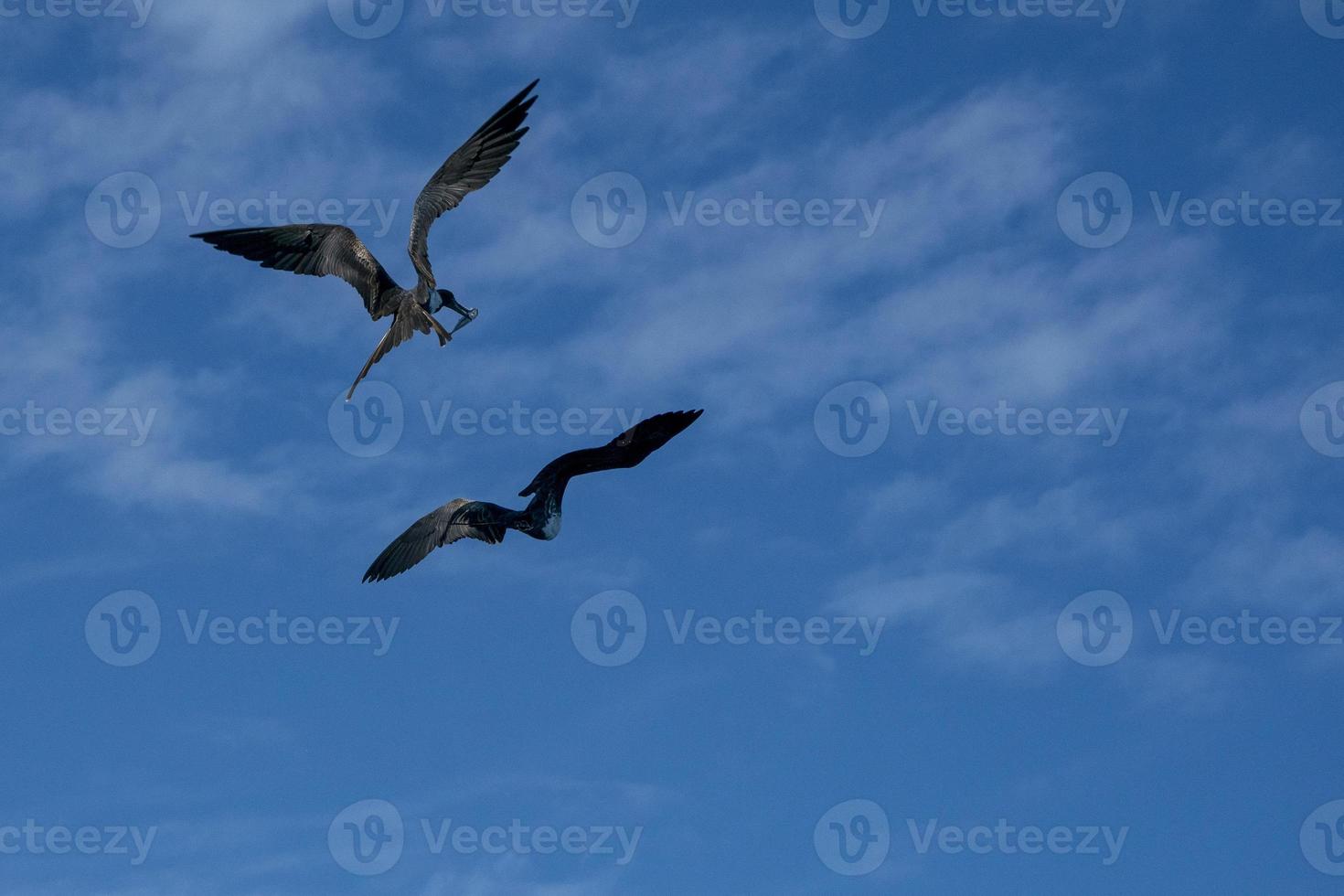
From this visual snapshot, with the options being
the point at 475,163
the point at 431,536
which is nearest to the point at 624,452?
the point at 431,536

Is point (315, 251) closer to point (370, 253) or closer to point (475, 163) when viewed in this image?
point (370, 253)

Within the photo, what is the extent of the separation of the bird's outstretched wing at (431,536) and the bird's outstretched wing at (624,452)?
112 centimetres

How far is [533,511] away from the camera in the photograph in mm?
25328

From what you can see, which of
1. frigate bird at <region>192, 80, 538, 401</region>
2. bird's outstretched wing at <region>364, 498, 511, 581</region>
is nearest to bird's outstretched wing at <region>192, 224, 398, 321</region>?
frigate bird at <region>192, 80, 538, 401</region>

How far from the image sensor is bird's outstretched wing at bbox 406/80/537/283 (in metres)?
29.5

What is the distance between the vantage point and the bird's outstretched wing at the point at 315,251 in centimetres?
2948

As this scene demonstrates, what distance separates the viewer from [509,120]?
29688 mm

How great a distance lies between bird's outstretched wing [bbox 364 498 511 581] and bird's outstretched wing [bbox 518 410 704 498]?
44.2 inches

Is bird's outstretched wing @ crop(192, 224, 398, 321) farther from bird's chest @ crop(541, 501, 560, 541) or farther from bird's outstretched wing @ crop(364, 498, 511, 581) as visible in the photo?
bird's chest @ crop(541, 501, 560, 541)

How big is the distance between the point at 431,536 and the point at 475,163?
7.41m

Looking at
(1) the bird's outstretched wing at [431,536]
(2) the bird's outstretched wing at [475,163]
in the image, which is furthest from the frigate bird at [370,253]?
(1) the bird's outstretched wing at [431,536]

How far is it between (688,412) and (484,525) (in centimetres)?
382

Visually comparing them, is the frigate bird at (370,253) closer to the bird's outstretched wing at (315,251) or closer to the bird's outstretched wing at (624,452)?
the bird's outstretched wing at (315,251)

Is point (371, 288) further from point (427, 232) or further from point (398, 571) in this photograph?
point (398, 571)
